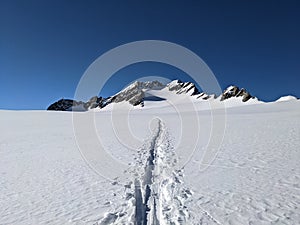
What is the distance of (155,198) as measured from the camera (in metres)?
5.10

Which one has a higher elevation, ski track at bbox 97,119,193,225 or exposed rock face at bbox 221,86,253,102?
exposed rock face at bbox 221,86,253,102

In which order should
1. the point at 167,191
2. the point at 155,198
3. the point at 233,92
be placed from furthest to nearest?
the point at 233,92 → the point at 167,191 → the point at 155,198

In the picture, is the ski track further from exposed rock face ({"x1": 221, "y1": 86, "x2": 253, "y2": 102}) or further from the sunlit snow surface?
exposed rock face ({"x1": 221, "y1": 86, "x2": 253, "y2": 102})

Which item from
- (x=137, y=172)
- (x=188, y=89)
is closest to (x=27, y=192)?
(x=137, y=172)

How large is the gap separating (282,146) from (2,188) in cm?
1186

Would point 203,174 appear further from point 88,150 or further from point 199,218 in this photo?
point 88,150

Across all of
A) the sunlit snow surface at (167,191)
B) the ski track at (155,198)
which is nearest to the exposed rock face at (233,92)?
the sunlit snow surface at (167,191)

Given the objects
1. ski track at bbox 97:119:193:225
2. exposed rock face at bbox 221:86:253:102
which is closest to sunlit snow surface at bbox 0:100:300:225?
ski track at bbox 97:119:193:225

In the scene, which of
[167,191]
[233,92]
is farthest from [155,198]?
[233,92]

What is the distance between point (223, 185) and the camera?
6234 mm

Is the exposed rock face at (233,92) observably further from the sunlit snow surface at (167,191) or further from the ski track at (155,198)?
the ski track at (155,198)

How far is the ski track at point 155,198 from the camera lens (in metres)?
4.27

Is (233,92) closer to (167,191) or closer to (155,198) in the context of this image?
(167,191)

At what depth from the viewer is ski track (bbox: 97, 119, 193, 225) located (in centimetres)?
427
